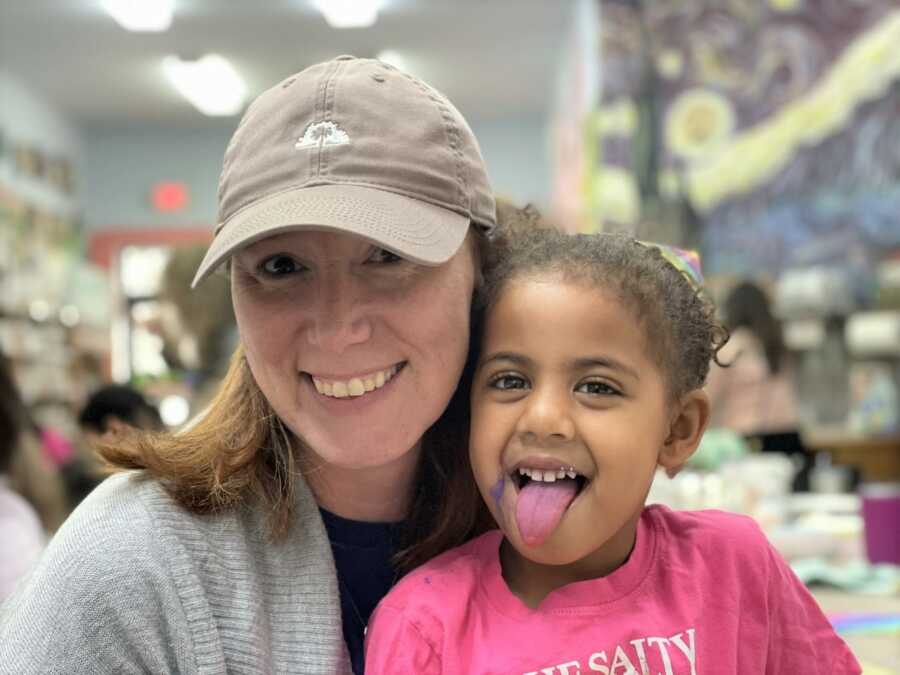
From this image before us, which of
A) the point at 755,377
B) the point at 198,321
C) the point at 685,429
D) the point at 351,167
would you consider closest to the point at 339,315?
the point at 351,167

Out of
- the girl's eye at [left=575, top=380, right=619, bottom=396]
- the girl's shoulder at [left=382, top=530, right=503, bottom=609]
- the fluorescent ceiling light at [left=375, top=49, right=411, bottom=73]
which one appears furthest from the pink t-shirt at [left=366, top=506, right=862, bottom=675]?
the fluorescent ceiling light at [left=375, top=49, right=411, bottom=73]

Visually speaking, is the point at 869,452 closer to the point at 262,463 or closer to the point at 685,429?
the point at 685,429

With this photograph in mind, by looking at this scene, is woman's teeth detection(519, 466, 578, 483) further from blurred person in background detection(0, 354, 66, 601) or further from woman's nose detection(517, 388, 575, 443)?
blurred person in background detection(0, 354, 66, 601)

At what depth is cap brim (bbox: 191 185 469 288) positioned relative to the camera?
1139 mm

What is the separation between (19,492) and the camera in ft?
10.9

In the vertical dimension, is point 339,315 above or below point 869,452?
above

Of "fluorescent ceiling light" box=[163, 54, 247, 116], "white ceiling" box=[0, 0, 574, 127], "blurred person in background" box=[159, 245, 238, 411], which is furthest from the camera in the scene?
"fluorescent ceiling light" box=[163, 54, 247, 116]

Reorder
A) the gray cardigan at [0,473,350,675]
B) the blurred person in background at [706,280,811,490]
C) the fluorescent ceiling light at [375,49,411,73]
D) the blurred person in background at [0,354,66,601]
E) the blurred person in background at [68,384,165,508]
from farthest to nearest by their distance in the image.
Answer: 1. the fluorescent ceiling light at [375,49,411,73]
2. the blurred person in background at [706,280,811,490]
3. the blurred person in background at [68,384,165,508]
4. the blurred person in background at [0,354,66,601]
5. the gray cardigan at [0,473,350,675]

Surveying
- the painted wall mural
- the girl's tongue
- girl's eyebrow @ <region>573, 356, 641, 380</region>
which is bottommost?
the girl's tongue

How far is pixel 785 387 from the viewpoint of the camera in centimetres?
467

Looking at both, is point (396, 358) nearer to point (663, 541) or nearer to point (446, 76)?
point (663, 541)

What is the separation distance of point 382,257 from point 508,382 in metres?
0.21

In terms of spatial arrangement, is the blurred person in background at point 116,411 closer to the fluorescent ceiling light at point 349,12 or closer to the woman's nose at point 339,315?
the woman's nose at point 339,315

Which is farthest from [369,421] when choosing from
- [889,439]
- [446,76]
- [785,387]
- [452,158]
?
[446,76]
